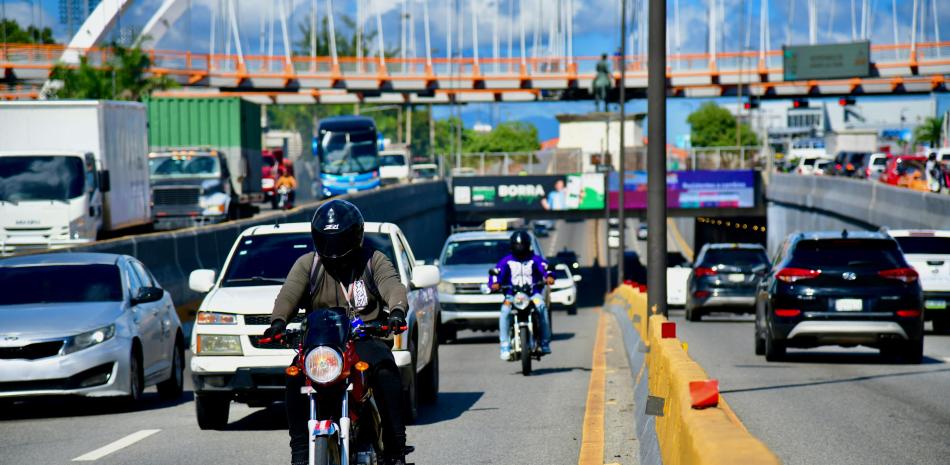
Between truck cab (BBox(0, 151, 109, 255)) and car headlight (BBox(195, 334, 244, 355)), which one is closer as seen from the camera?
car headlight (BBox(195, 334, 244, 355))

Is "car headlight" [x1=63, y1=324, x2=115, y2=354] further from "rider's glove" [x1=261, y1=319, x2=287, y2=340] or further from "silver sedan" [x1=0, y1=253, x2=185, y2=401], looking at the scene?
"rider's glove" [x1=261, y1=319, x2=287, y2=340]

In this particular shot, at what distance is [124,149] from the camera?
102 ft

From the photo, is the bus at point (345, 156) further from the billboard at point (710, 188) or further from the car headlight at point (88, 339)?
the car headlight at point (88, 339)

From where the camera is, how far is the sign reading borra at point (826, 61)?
100 metres

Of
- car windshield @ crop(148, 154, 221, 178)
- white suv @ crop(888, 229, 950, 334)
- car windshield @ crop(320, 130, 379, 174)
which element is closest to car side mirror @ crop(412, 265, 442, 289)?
white suv @ crop(888, 229, 950, 334)

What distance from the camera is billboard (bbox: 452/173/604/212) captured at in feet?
239

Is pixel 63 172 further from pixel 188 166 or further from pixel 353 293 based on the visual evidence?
pixel 353 293

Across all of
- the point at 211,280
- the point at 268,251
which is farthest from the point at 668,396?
the point at 268,251

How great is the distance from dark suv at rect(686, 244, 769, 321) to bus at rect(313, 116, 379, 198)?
1367 inches

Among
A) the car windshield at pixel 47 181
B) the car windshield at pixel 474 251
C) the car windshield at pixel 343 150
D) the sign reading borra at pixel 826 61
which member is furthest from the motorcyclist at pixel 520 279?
the sign reading borra at pixel 826 61

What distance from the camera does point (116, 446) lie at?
10945 millimetres

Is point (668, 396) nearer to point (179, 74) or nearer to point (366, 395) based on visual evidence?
point (366, 395)

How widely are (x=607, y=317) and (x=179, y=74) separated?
50.4 m

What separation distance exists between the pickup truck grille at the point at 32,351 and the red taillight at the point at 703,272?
19994 millimetres
